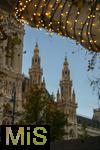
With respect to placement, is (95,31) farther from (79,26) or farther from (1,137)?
(1,137)

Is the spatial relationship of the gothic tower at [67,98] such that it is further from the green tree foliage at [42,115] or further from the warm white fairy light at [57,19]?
the warm white fairy light at [57,19]

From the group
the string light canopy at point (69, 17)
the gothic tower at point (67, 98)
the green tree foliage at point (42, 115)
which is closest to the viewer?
the string light canopy at point (69, 17)

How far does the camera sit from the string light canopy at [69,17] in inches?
170

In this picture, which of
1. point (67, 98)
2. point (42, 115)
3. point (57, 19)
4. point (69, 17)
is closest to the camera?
point (69, 17)

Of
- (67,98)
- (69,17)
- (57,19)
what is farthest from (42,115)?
(67,98)

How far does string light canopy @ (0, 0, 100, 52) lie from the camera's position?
14.2 ft

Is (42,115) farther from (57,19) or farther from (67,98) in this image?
(67,98)

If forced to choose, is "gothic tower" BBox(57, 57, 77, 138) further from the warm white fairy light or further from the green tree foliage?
the warm white fairy light

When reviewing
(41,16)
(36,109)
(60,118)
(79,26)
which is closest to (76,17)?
(79,26)

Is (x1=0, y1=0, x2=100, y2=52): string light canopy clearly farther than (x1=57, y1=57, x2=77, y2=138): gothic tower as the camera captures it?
No

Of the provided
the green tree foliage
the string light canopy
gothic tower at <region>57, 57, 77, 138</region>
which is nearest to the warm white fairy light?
the string light canopy

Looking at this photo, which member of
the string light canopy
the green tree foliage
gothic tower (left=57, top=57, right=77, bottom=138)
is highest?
gothic tower (left=57, top=57, right=77, bottom=138)

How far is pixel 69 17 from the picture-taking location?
14.4 ft

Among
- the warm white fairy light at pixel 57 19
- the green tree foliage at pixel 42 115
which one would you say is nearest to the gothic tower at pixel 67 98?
the green tree foliage at pixel 42 115
